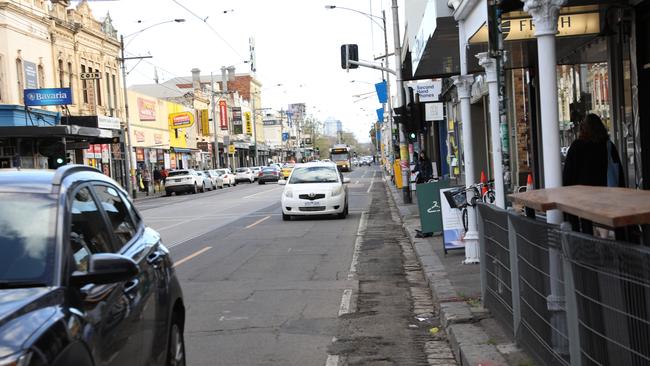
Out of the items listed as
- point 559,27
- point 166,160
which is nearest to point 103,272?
point 559,27

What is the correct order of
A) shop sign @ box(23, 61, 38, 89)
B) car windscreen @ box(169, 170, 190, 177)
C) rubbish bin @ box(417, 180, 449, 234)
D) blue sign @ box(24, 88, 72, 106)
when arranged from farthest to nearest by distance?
1. car windscreen @ box(169, 170, 190, 177)
2. shop sign @ box(23, 61, 38, 89)
3. blue sign @ box(24, 88, 72, 106)
4. rubbish bin @ box(417, 180, 449, 234)

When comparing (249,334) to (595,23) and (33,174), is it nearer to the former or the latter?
(33,174)

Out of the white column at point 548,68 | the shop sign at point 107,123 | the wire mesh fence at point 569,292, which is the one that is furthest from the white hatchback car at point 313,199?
the shop sign at point 107,123

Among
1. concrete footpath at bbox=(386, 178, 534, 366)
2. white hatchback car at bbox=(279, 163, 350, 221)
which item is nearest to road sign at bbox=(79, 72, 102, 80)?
white hatchback car at bbox=(279, 163, 350, 221)

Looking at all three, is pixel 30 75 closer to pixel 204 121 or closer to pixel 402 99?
pixel 402 99

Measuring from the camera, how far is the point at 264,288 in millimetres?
9742

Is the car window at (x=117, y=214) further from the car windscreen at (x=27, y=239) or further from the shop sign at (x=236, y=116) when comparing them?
the shop sign at (x=236, y=116)

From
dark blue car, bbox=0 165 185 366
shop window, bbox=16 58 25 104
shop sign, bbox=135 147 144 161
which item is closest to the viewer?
dark blue car, bbox=0 165 185 366

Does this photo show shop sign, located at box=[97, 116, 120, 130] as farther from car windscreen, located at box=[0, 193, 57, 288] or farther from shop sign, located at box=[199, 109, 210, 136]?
car windscreen, located at box=[0, 193, 57, 288]

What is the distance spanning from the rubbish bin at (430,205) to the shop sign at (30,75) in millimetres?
28868

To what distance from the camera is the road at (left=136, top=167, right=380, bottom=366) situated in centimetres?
672

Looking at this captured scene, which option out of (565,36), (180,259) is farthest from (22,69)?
(565,36)

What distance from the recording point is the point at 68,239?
3.53 meters

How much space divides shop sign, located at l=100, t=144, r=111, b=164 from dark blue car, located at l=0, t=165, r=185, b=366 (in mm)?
42428
